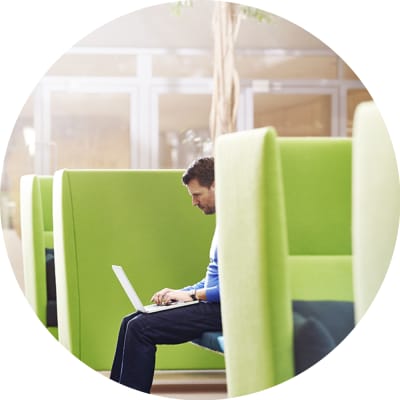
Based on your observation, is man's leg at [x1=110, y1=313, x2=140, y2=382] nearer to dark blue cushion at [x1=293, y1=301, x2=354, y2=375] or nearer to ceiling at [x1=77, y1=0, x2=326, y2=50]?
dark blue cushion at [x1=293, y1=301, x2=354, y2=375]

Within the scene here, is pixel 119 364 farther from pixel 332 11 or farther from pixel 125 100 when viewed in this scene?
pixel 125 100

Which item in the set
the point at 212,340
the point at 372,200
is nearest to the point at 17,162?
the point at 212,340

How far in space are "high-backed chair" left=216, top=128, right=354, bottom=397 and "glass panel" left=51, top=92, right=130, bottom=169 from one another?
571 cm

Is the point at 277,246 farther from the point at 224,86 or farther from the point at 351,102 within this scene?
the point at 351,102

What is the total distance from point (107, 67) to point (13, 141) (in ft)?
4.14

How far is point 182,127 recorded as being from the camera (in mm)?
8242

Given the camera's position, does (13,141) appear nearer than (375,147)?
No

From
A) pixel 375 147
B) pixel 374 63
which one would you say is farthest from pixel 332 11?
pixel 375 147

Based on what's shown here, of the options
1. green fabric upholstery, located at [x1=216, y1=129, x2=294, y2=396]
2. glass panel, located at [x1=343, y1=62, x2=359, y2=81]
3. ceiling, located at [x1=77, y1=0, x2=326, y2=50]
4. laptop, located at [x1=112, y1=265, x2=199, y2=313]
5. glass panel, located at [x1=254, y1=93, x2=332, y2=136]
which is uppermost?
ceiling, located at [x1=77, y1=0, x2=326, y2=50]

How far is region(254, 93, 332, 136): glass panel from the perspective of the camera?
27.6 ft

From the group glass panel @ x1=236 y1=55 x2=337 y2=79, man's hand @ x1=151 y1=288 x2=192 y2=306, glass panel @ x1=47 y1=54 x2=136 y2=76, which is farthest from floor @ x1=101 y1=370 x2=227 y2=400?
glass panel @ x1=236 y1=55 x2=337 y2=79

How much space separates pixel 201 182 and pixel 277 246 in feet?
3.29

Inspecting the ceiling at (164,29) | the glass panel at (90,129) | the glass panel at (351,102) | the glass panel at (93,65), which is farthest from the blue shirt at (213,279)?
the glass panel at (351,102)

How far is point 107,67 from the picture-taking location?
8164 millimetres
